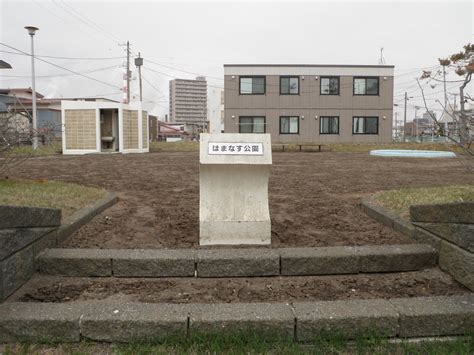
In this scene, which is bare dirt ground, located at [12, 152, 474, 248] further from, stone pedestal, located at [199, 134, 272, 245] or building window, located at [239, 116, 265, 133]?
building window, located at [239, 116, 265, 133]

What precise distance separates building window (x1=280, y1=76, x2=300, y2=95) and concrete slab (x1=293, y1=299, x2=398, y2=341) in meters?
27.9

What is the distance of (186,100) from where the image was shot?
100 metres

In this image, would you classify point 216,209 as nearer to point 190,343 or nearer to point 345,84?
point 190,343

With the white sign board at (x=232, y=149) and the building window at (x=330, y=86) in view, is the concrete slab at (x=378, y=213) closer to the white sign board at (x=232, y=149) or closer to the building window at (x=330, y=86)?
the white sign board at (x=232, y=149)

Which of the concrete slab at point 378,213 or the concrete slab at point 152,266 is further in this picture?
the concrete slab at point 378,213

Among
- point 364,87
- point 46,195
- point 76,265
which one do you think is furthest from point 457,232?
point 364,87

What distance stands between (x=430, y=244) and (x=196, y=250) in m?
2.12

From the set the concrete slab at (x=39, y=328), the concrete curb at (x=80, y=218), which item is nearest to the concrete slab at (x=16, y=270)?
the concrete slab at (x=39, y=328)

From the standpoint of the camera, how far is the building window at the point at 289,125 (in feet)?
98.1

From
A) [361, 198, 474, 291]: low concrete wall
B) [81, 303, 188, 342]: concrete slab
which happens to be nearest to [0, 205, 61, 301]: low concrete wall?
[81, 303, 188, 342]: concrete slab

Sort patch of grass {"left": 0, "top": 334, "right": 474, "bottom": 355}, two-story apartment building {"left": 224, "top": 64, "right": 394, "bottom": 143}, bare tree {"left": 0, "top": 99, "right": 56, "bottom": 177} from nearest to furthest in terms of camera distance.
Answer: patch of grass {"left": 0, "top": 334, "right": 474, "bottom": 355}
bare tree {"left": 0, "top": 99, "right": 56, "bottom": 177}
two-story apartment building {"left": 224, "top": 64, "right": 394, "bottom": 143}

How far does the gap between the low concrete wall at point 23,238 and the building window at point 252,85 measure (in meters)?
26.5

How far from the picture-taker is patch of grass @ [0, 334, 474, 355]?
2.55 meters

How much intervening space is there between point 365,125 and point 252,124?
8352 mm
